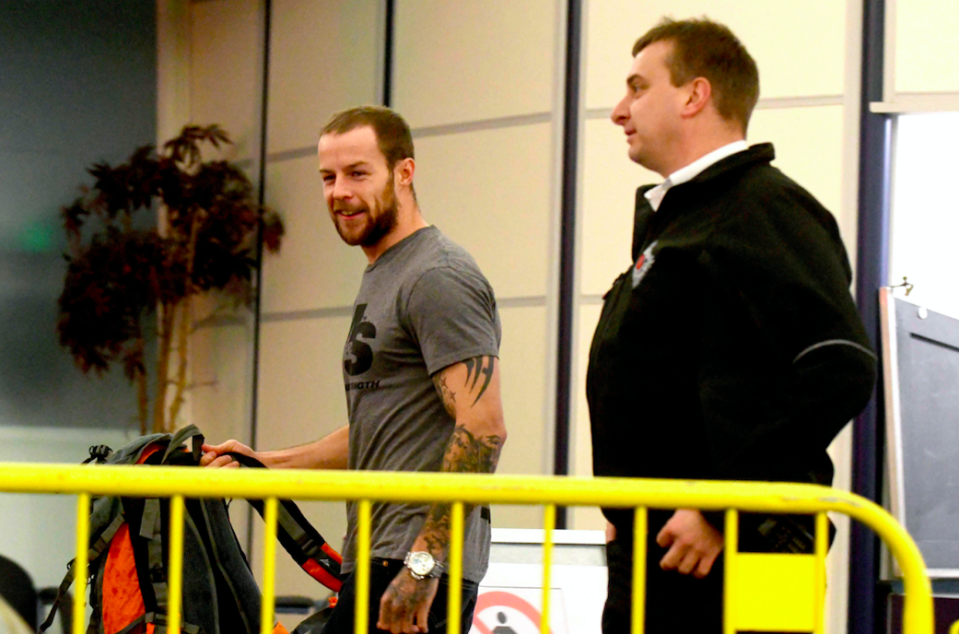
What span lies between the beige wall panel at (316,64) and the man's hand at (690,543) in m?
4.43

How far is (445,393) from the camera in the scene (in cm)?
215

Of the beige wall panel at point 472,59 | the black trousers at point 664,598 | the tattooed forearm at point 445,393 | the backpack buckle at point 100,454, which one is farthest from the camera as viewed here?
the beige wall panel at point 472,59

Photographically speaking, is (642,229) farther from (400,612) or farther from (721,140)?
(400,612)

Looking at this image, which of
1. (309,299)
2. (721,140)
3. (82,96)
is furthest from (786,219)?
(82,96)

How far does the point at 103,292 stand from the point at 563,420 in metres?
2.43

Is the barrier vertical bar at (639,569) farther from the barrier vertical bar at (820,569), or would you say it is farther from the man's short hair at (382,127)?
the man's short hair at (382,127)

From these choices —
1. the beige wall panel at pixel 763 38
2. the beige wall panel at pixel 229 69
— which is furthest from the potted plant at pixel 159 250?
the beige wall panel at pixel 763 38

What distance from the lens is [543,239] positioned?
5.29 m

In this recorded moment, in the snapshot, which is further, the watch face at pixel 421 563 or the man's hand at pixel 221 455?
the man's hand at pixel 221 455

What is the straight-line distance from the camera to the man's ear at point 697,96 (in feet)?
6.23

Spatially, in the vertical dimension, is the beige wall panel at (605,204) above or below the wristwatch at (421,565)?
above

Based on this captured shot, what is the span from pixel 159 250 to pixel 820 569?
16.3 feet

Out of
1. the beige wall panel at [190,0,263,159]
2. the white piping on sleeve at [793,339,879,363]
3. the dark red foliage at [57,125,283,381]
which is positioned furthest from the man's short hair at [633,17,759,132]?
the beige wall panel at [190,0,263,159]

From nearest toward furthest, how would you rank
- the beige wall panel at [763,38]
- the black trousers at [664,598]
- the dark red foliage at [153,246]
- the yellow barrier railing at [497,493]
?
the yellow barrier railing at [497,493] < the black trousers at [664,598] < the beige wall panel at [763,38] < the dark red foliage at [153,246]
